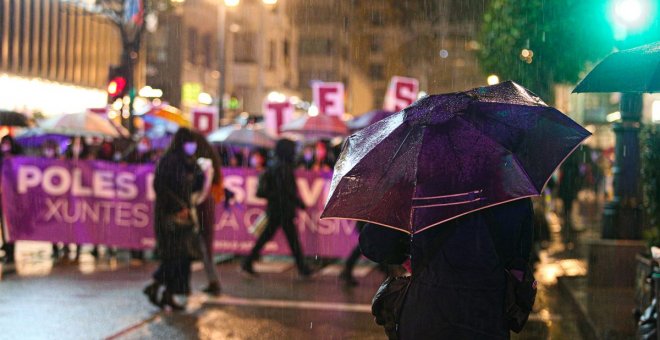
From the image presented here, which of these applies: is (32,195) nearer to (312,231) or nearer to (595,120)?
(312,231)

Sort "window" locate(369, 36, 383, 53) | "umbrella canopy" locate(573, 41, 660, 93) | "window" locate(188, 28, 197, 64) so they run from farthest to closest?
"window" locate(369, 36, 383, 53) < "window" locate(188, 28, 197, 64) < "umbrella canopy" locate(573, 41, 660, 93)

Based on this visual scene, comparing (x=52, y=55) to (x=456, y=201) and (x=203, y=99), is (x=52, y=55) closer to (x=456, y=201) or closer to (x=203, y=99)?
(x=203, y=99)

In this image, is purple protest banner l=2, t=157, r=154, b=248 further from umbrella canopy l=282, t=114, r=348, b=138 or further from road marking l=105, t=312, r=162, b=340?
umbrella canopy l=282, t=114, r=348, b=138

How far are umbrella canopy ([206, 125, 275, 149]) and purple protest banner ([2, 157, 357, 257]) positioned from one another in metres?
Result: 5.83

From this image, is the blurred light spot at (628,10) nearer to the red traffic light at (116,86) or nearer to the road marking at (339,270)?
the road marking at (339,270)

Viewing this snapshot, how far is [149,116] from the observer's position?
2067 centimetres

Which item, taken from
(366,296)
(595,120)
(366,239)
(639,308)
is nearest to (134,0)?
(366,296)

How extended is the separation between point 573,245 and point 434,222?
47.6 ft

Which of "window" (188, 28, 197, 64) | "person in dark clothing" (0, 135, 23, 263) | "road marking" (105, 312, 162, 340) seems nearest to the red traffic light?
"person in dark clothing" (0, 135, 23, 263)

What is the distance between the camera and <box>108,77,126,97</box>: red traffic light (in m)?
16.6

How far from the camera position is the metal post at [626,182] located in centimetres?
1086

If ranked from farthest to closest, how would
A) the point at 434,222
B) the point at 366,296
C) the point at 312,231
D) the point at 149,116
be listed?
the point at 149,116 → the point at 312,231 → the point at 366,296 → the point at 434,222

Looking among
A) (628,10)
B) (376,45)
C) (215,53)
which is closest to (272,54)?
(215,53)

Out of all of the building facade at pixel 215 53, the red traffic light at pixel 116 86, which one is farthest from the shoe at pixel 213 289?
the building facade at pixel 215 53
